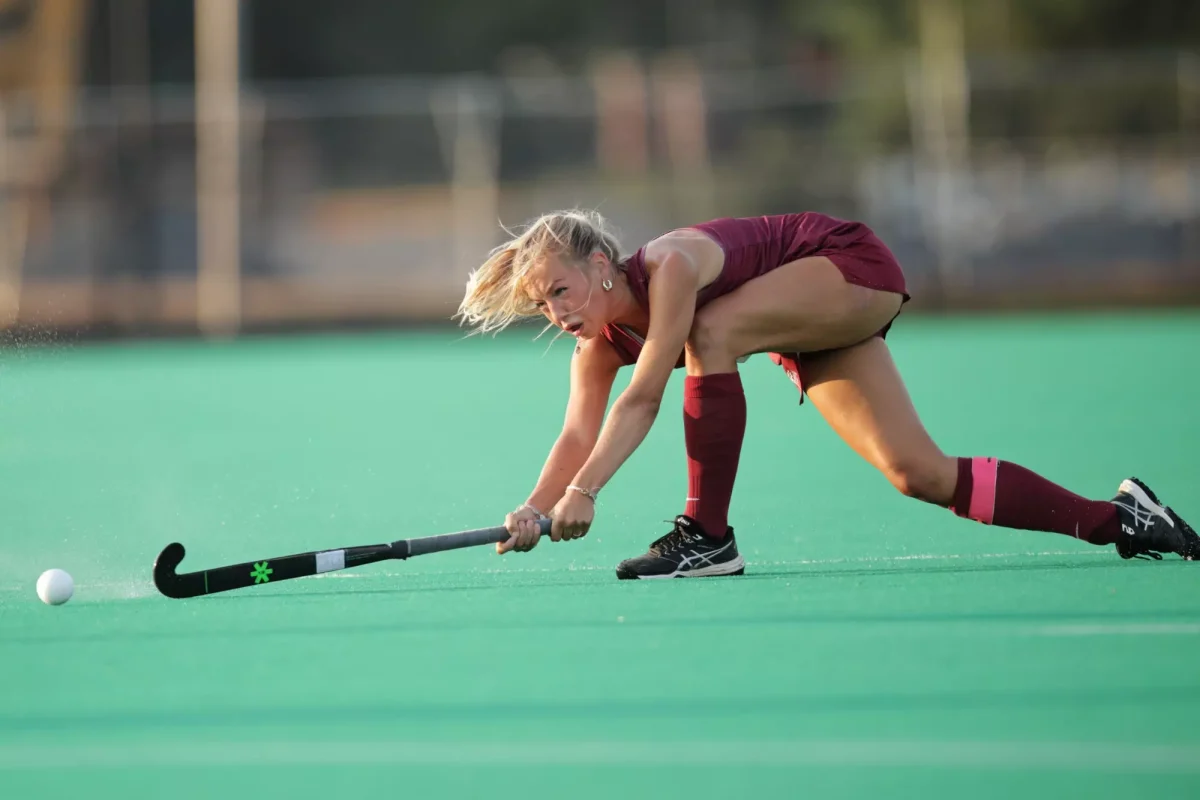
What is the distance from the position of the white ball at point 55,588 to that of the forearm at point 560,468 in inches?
50.7

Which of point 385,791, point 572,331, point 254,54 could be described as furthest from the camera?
point 254,54

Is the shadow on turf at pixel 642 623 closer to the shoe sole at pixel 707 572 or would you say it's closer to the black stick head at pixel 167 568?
the black stick head at pixel 167 568

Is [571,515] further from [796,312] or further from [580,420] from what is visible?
[796,312]

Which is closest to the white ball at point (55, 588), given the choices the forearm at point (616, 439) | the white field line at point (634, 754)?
the forearm at point (616, 439)

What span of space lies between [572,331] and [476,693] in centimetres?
150

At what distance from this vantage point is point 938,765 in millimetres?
3012

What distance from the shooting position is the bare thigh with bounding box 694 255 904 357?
4859mm

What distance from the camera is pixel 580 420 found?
522cm

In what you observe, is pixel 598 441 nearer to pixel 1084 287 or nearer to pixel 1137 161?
pixel 1084 287

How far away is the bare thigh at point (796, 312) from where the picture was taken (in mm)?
4859

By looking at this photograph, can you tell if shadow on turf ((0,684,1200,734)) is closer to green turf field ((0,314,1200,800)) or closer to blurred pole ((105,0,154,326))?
green turf field ((0,314,1200,800))

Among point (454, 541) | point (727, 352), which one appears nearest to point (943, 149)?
point (727, 352)

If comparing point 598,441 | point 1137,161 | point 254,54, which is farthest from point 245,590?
point 254,54

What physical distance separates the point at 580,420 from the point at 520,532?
557 millimetres
